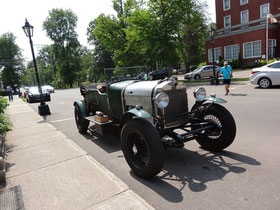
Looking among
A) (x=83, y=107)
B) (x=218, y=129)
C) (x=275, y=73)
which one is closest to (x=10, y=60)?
(x=83, y=107)

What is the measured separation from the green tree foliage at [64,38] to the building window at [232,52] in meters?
35.4

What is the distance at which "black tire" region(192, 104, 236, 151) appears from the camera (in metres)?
3.82

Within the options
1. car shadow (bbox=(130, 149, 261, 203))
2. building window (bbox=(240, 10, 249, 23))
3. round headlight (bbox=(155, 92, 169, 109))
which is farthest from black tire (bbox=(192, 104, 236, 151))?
building window (bbox=(240, 10, 249, 23))

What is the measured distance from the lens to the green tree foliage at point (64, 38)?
52531 millimetres

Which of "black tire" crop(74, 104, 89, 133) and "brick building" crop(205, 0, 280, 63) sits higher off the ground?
"brick building" crop(205, 0, 280, 63)

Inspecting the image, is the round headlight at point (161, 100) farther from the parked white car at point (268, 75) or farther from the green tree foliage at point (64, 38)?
the green tree foliage at point (64, 38)

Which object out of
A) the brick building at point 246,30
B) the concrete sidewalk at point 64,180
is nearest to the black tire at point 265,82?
the concrete sidewalk at point 64,180

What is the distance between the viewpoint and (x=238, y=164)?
11.7 ft

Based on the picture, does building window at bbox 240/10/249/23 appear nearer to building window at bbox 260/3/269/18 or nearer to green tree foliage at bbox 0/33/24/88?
building window at bbox 260/3/269/18

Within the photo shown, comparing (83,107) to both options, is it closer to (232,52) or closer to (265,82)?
(265,82)

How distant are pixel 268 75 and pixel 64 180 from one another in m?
11.9

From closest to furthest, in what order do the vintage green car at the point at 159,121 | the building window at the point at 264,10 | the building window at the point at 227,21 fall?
the vintage green car at the point at 159,121
the building window at the point at 264,10
the building window at the point at 227,21

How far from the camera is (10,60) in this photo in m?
57.9

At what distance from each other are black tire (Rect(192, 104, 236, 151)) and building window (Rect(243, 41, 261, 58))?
2702cm
